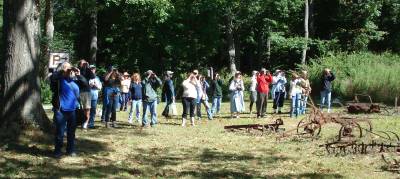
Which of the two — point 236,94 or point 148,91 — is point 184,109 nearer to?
point 148,91

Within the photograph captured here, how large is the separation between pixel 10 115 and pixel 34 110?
0.45 metres

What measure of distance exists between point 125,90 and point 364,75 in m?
13.2

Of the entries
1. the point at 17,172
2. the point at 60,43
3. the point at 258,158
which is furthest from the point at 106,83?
the point at 60,43

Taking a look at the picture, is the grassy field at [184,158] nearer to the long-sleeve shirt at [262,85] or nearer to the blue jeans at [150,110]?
the blue jeans at [150,110]

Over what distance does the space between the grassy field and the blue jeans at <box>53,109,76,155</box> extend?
0.23 metres

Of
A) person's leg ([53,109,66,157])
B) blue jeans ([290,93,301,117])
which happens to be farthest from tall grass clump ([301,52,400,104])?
person's leg ([53,109,66,157])

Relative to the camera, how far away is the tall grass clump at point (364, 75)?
2717cm

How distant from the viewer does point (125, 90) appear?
20.9 metres

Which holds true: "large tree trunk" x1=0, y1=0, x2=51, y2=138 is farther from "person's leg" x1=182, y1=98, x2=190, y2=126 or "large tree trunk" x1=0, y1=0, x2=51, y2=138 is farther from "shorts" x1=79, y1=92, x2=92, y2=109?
"person's leg" x1=182, y1=98, x2=190, y2=126

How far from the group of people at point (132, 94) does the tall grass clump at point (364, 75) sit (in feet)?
17.2

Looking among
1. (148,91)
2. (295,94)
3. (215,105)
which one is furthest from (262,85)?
(148,91)

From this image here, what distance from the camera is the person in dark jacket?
10.0m

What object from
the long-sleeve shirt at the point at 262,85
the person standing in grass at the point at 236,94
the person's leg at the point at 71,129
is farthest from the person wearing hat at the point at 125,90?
the person's leg at the point at 71,129

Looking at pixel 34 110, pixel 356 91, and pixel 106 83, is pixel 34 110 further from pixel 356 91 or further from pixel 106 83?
pixel 356 91
